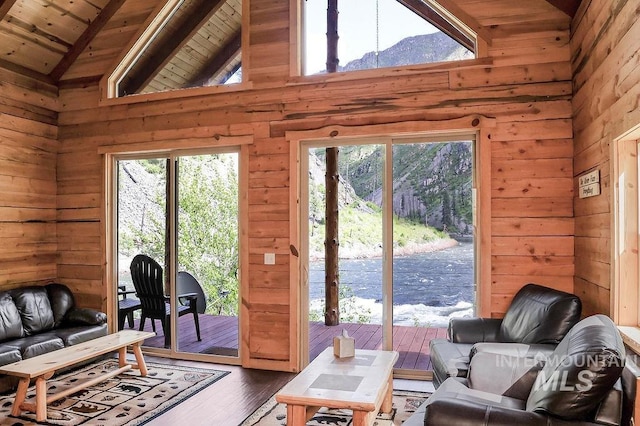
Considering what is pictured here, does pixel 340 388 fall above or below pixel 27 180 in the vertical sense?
below

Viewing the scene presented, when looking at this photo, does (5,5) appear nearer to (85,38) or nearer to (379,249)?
(85,38)

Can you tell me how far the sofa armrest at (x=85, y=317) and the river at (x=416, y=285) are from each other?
2.18 meters

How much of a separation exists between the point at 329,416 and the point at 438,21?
3.51 metres

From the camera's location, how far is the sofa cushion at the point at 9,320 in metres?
4.34

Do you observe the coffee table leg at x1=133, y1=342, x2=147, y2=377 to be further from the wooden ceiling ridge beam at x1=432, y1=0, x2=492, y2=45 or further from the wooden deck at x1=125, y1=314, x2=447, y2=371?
the wooden ceiling ridge beam at x1=432, y1=0, x2=492, y2=45

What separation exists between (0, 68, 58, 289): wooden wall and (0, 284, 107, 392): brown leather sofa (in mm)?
335

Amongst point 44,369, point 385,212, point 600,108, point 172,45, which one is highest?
point 172,45

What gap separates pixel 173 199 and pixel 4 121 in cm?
187

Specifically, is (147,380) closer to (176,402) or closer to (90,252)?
(176,402)

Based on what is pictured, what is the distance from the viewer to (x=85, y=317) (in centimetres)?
482

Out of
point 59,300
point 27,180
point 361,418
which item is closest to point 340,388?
point 361,418

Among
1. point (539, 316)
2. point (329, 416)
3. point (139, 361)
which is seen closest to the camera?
point (539, 316)

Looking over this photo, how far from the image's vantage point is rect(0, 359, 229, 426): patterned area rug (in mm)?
3352

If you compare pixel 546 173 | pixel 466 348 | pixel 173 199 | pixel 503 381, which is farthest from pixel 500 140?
pixel 173 199
